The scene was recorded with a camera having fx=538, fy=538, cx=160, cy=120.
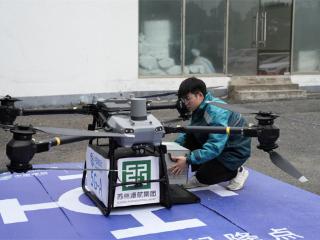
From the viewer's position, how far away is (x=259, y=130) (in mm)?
4328

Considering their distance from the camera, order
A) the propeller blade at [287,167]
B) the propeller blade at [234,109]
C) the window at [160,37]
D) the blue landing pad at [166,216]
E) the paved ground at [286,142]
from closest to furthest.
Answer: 1. the blue landing pad at [166,216]
2. the propeller blade at [287,167]
3. the propeller blade at [234,109]
4. the paved ground at [286,142]
5. the window at [160,37]

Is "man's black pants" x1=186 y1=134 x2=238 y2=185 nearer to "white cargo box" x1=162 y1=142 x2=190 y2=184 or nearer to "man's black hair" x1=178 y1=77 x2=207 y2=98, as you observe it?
"white cargo box" x1=162 y1=142 x2=190 y2=184

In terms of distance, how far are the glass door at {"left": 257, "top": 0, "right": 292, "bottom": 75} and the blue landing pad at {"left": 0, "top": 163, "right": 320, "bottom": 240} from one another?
27.1ft

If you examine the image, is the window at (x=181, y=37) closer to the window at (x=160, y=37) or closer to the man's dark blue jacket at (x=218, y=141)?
the window at (x=160, y=37)

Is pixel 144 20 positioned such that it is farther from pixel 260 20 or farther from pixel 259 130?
pixel 259 130

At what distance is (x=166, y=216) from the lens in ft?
14.6

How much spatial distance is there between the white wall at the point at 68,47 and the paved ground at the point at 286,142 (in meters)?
1.09

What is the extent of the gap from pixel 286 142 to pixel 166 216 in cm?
425

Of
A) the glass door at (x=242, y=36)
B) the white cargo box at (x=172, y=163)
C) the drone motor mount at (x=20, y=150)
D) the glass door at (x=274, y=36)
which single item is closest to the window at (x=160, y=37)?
the glass door at (x=242, y=36)

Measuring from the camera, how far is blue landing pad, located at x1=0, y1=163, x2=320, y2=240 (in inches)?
161

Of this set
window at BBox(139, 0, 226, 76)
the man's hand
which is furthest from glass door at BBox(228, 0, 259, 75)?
the man's hand

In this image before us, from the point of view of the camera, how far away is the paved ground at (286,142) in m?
6.58

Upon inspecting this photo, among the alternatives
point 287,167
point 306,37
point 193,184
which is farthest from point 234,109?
point 306,37

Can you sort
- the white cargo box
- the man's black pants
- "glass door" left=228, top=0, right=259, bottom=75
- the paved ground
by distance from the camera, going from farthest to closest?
"glass door" left=228, top=0, right=259, bottom=75, the paved ground, the man's black pants, the white cargo box
